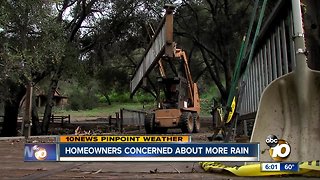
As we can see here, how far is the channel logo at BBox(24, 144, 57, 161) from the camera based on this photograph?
10.2 feet

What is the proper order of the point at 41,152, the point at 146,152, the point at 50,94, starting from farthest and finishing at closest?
the point at 50,94 < the point at 41,152 < the point at 146,152

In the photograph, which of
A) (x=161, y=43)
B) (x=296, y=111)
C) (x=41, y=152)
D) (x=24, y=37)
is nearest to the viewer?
(x=41, y=152)

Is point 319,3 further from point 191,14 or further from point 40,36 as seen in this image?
point 191,14

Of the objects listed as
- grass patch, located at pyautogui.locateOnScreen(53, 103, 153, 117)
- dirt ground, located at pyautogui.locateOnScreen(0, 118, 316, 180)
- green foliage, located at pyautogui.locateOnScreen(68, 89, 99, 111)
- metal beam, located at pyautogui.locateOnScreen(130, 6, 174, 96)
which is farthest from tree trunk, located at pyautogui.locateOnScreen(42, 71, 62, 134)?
green foliage, located at pyautogui.locateOnScreen(68, 89, 99, 111)

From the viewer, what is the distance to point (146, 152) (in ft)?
9.83

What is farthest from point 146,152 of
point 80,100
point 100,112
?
point 80,100

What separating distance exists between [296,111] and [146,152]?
1.75 meters

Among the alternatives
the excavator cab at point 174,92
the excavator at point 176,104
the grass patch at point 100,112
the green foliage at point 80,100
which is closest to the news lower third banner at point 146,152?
the excavator at point 176,104

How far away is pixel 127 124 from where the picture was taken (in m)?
29.7

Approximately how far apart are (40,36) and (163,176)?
16.0 metres

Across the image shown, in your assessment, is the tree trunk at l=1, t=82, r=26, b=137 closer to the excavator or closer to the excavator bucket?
the excavator

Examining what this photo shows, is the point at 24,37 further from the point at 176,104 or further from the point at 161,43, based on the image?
the point at 176,104

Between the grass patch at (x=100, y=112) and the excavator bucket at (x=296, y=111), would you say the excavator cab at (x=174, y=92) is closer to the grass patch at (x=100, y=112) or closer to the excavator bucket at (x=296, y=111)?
the excavator bucket at (x=296, y=111)

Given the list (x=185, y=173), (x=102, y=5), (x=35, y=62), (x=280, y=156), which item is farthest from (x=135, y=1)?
(x=280, y=156)
